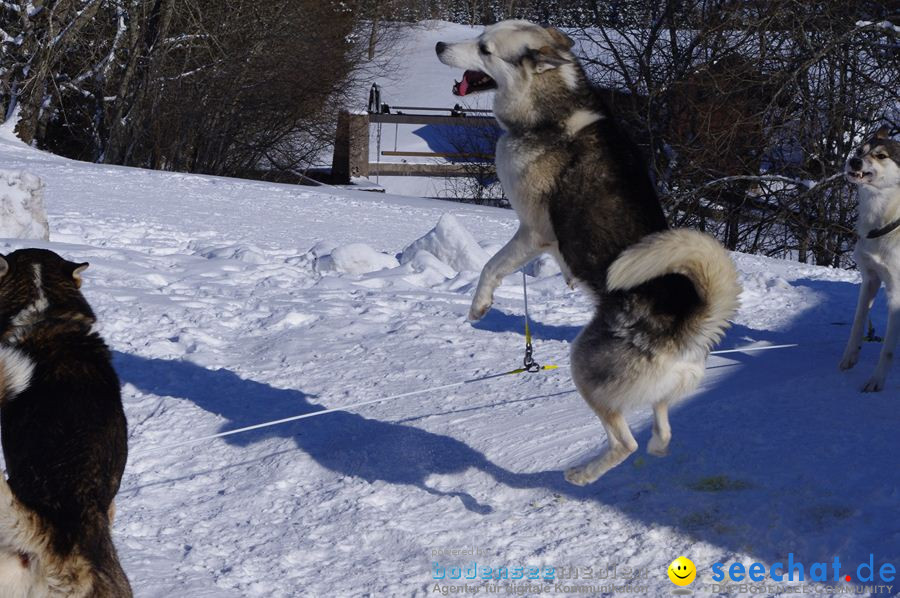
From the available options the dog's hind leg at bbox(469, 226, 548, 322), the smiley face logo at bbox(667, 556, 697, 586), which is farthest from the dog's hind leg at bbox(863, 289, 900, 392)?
the smiley face logo at bbox(667, 556, 697, 586)

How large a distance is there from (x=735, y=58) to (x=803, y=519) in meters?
15.7

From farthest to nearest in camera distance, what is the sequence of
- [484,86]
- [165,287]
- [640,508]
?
1. [165,287]
2. [484,86]
3. [640,508]

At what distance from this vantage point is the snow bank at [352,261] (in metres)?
8.52

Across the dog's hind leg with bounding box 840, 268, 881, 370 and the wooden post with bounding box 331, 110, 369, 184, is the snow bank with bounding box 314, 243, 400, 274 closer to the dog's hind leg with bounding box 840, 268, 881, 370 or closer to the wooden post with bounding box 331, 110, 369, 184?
the dog's hind leg with bounding box 840, 268, 881, 370

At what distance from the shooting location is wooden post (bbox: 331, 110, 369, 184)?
27.5 metres

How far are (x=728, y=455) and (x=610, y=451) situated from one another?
0.80m

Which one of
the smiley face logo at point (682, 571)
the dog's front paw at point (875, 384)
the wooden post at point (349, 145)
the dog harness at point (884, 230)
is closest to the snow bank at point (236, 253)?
the dog harness at point (884, 230)

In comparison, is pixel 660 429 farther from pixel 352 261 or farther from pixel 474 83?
pixel 352 261

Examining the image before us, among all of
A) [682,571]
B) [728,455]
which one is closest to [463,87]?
[728,455]

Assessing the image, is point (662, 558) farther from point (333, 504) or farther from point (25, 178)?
point (25, 178)

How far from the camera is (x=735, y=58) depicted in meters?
18.3

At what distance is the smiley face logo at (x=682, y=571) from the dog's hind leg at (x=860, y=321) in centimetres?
272

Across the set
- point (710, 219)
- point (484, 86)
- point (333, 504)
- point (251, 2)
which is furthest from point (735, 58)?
point (333, 504)

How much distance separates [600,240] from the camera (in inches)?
174
